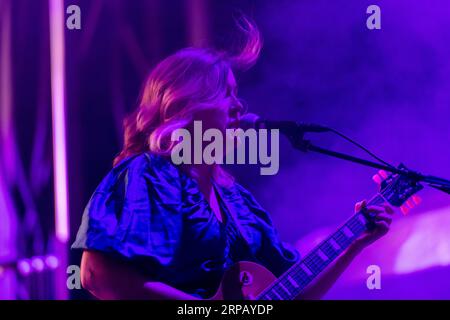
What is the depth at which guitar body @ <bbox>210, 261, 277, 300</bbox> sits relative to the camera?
2.27 m

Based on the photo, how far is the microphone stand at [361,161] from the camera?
2240 mm

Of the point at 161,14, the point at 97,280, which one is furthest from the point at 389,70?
the point at 97,280

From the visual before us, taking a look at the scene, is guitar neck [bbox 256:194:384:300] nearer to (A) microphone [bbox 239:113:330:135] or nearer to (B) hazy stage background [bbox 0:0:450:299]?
(B) hazy stage background [bbox 0:0:450:299]

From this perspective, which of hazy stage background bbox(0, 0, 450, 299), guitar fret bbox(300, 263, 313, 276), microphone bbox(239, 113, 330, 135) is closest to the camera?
microphone bbox(239, 113, 330, 135)

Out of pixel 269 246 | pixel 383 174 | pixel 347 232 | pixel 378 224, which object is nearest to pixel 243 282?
pixel 269 246

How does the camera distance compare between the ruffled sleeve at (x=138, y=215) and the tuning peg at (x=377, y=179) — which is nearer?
the ruffled sleeve at (x=138, y=215)

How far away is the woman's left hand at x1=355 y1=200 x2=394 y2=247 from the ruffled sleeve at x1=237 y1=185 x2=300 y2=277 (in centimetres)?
24

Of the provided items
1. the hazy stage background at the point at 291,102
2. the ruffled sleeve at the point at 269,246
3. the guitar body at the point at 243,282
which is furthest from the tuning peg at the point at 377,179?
the guitar body at the point at 243,282

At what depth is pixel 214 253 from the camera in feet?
7.66

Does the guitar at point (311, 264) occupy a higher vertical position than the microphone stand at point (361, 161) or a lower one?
lower

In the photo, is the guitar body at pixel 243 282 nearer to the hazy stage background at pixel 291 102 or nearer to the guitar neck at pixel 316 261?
the guitar neck at pixel 316 261

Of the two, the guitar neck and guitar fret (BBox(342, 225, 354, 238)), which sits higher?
guitar fret (BBox(342, 225, 354, 238))

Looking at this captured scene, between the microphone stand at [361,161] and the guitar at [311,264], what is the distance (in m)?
0.04

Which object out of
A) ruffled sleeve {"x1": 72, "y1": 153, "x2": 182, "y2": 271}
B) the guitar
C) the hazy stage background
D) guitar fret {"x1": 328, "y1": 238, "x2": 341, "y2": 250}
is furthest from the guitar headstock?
ruffled sleeve {"x1": 72, "y1": 153, "x2": 182, "y2": 271}
